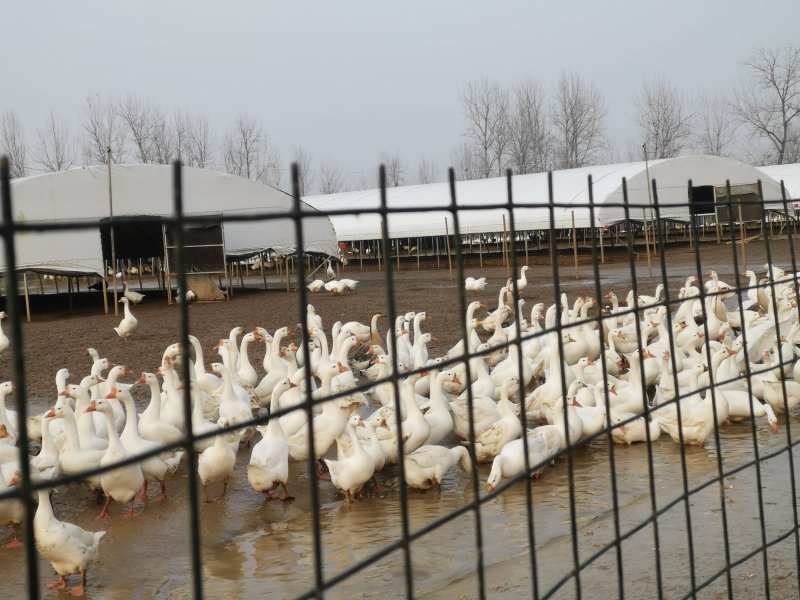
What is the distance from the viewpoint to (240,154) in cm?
6175

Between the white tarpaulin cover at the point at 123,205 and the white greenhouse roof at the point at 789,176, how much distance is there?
96.3ft

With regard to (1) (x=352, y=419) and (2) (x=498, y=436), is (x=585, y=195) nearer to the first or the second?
(2) (x=498, y=436)

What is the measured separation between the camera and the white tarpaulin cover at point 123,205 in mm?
22641

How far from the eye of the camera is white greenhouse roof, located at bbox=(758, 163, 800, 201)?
47.6 meters

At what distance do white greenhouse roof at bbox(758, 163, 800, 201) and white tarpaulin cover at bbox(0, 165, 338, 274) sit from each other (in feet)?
96.3

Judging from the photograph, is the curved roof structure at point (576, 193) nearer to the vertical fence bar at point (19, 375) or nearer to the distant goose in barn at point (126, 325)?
the distant goose in barn at point (126, 325)

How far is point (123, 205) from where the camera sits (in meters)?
24.2

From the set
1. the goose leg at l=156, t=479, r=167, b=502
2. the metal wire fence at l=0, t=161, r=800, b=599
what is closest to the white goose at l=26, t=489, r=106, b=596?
the metal wire fence at l=0, t=161, r=800, b=599

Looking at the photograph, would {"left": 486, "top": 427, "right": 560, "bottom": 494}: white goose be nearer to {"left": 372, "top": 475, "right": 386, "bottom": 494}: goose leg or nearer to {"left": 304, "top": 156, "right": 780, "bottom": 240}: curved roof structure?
{"left": 372, "top": 475, "right": 386, "bottom": 494}: goose leg

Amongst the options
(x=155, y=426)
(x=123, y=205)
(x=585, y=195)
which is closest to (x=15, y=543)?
(x=155, y=426)

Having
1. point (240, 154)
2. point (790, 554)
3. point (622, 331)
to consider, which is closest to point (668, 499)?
point (790, 554)

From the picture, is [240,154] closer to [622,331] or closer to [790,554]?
[622,331]

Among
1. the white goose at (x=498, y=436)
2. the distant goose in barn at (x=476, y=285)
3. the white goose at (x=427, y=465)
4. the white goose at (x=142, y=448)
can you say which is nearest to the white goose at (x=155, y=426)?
the white goose at (x=142, y=448)

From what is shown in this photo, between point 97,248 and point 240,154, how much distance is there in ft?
130
